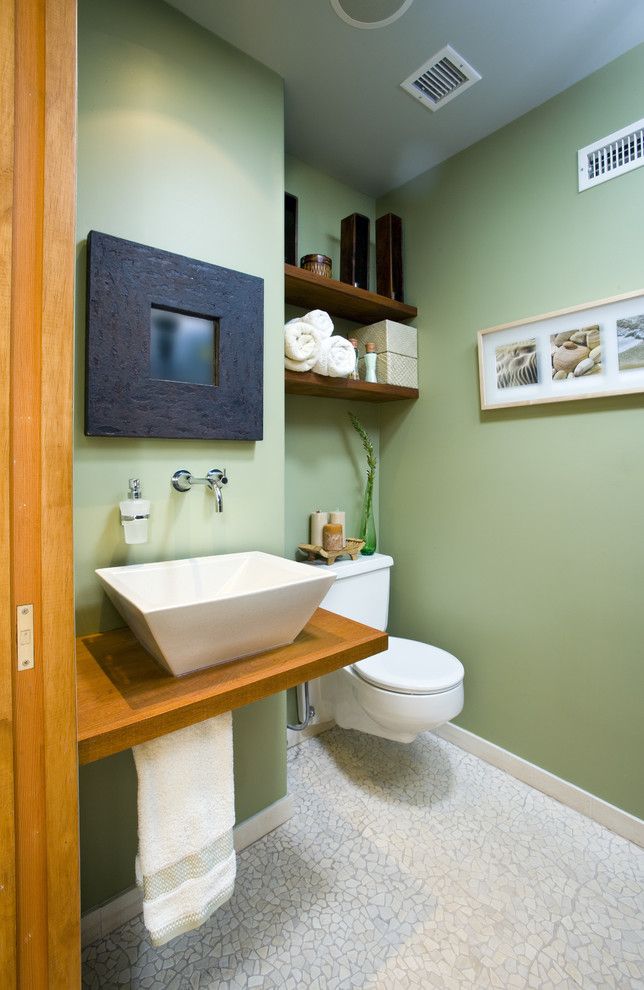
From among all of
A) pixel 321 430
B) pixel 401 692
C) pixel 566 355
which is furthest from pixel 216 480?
pixel 566 355

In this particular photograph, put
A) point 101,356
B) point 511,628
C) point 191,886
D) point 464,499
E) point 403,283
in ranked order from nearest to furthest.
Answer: point 191,886 → point 101,356 → point 511,628 → point 464,499 → point 403,283

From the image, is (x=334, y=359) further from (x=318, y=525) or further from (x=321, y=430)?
(x=318, y=525)

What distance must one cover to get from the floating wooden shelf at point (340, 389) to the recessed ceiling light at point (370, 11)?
1.01 metres

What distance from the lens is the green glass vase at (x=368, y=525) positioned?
2.08 m

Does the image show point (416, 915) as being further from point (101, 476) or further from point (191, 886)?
point (101, 476)

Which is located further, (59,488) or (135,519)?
(135,519)

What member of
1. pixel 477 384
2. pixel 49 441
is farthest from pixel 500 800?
pixel 49 441

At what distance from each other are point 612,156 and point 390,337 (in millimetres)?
924

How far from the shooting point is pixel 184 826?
911 millimetres

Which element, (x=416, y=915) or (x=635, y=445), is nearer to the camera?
(x=416, y=915)

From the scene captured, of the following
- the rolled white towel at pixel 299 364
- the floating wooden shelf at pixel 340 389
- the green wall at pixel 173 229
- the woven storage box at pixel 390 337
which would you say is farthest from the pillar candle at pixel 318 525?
the woven storage box at pixel 390 337

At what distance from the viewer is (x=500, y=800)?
1.61 m

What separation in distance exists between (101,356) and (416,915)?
1727 millimetres

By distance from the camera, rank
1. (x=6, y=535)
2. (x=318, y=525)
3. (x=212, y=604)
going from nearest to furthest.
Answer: (x=6, y=535), (x=212, y=604), (x=318, y=525)
